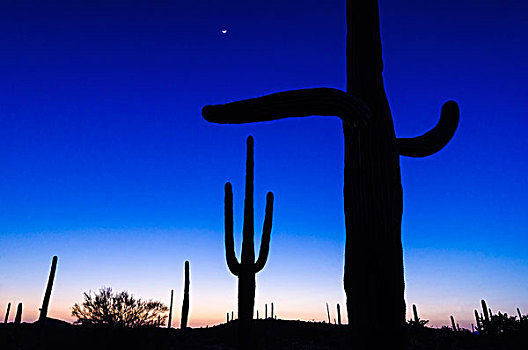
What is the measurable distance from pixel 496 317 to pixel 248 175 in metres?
17.2

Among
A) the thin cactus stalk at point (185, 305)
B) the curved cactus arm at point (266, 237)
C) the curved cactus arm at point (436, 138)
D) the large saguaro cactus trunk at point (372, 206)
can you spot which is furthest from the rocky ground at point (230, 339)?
the large saguaro cactus trunk at point (372, 206)

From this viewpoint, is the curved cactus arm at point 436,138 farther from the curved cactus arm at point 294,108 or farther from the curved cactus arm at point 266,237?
the curved cactus arm at point 266,237

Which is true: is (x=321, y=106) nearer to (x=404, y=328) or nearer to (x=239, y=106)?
(x=239, y=106)

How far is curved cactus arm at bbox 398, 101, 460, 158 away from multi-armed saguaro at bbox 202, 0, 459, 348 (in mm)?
377

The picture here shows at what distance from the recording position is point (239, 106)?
225cm

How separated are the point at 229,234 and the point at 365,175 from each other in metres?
8.14

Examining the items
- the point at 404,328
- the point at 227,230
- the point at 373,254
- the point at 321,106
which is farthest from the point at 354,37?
the point at 227,230

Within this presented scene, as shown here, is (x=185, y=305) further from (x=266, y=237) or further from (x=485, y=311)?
(x=485, y=311)

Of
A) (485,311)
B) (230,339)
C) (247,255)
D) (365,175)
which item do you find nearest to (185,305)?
(230,339)

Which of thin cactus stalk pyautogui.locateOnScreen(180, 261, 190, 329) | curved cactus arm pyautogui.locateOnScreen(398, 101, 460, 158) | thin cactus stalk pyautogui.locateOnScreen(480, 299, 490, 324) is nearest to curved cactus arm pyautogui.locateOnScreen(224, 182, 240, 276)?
curved cactus arm pyautogui.locateOnScreen(398, 101, 460, 158)

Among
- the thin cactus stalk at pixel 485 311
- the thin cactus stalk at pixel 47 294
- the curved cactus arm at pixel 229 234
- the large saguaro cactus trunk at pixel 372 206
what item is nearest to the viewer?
the large saguaro cactus trunk at pixel 372 206

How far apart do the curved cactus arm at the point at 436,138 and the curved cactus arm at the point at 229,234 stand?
7.51 metres

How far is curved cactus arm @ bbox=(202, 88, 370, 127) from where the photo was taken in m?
2.19

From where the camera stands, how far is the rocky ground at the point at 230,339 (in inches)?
682
